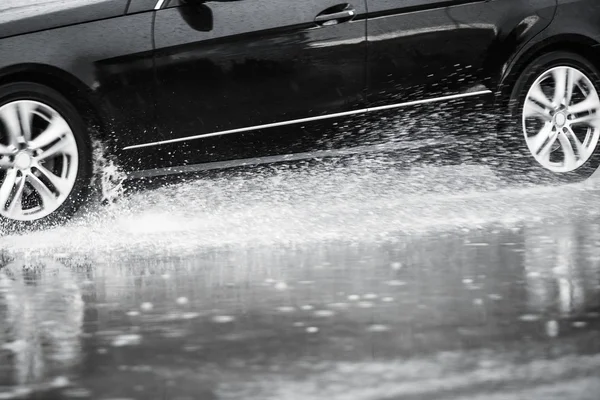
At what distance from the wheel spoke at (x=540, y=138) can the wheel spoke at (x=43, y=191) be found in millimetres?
2907

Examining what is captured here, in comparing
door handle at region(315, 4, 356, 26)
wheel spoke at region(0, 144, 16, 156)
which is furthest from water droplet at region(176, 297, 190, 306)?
door handle at region(315, 4, 356, 26)

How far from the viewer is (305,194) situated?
27.6 ft

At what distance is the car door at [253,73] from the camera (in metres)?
7.57

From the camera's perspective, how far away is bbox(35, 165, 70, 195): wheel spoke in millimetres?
7426

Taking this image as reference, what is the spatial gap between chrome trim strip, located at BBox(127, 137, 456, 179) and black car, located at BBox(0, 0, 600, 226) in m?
0.01

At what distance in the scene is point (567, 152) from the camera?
8.55 m

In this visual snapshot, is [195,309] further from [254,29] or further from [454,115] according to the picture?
[454,115]

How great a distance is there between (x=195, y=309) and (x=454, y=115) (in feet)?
10.9

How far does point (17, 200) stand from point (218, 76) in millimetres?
1270

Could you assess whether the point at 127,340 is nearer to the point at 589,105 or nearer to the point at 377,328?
the point at 377,328

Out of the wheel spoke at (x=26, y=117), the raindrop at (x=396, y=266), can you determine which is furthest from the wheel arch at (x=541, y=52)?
the wheel spoke at (x=26, y=117)

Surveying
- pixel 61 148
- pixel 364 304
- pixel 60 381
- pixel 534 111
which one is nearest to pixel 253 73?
pixel 61 148

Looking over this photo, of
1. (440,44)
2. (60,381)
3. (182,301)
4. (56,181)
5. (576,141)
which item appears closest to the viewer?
(60,381)

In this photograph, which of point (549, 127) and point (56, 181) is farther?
point (549, 127)
